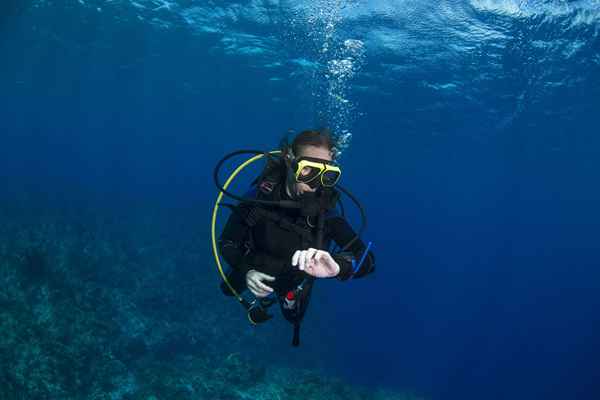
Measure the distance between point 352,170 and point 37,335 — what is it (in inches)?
2144

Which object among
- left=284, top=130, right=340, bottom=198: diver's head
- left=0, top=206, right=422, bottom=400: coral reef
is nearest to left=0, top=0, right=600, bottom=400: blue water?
Result: left=0, top=206, right=422, bottom=400: coral reef

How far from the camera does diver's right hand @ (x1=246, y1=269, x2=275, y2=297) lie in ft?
9.04

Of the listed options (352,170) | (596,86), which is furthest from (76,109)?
(596,86)

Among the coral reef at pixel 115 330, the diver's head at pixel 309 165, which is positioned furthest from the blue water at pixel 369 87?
the diver's head at pixel 309 165

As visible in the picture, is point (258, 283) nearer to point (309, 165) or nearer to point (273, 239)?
point (273, 239)

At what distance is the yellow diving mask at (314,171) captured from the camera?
2.78 meters

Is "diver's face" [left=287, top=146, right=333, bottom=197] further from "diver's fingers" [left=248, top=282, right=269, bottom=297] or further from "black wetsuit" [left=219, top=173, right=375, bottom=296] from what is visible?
"diver's fingers" [left=248, top=282, right=269, bottom=297]

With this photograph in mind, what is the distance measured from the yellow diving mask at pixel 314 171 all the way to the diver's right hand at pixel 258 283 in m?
0.77

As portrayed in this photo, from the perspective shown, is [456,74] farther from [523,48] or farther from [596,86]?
[596,86]

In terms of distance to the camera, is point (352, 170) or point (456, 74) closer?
point (456, 74)

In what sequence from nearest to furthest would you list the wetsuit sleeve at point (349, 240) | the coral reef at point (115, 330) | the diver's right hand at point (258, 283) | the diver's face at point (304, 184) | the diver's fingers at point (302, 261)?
the diver's fingers at point (302, 261) < the diver's right hand at point (258, 283) < the diver's face at point (304, 184) < the wetsuit sleeve at point (349, 240) < the coral reef at point (115, 330)

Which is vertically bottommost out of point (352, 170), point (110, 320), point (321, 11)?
point (352, 170)

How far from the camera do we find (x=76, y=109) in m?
60.7

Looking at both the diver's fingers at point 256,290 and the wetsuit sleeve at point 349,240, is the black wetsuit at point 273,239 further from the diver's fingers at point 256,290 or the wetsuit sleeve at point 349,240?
the diver's fingers at point 256,290
